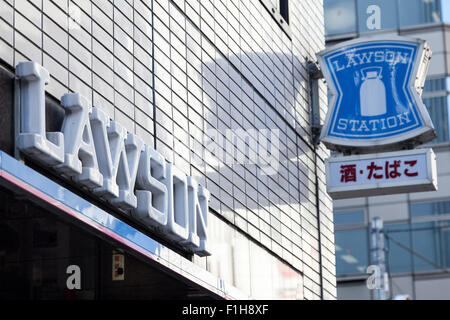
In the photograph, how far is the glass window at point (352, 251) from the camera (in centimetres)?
5632

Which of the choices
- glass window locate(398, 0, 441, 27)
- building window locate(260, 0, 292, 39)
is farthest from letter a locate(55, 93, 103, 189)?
glass window locate(398, 0, 441, 27)

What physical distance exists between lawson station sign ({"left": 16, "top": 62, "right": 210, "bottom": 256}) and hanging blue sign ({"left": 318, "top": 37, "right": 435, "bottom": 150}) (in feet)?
31.7

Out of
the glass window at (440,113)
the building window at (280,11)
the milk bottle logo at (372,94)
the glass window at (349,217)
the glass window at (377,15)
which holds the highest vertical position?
the glass window at (377,15)

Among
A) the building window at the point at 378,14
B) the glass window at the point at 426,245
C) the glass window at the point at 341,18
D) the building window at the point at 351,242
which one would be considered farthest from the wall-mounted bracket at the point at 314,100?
the building window at the point at 351,242

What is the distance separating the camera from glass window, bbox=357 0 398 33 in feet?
177

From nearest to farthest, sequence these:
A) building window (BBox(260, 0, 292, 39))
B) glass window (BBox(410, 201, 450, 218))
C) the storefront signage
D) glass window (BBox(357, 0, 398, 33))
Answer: the storefront signage < building window (BBox(260, 0, 292, 39)) < glass window (BBox(357, 0, 398, 33)) < glass window (BBox(410, 201, 450, 218))

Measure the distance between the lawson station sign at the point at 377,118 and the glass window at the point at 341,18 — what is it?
2620cm

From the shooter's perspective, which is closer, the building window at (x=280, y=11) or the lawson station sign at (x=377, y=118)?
the lawson station sign at (x=377, y=118)

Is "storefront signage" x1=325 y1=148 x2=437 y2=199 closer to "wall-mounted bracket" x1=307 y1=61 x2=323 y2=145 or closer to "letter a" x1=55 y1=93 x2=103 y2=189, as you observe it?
"wall-mounted bracket" x1=307 y1=61 x2=323 y2=145

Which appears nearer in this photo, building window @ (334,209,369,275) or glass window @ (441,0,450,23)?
glass window @ (441,0,450,23)

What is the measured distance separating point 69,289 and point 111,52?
3.72 meters

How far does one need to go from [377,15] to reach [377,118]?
2787 centimetres

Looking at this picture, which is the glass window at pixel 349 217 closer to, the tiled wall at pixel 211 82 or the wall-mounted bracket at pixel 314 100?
the tiled wall at pixel 211 82
